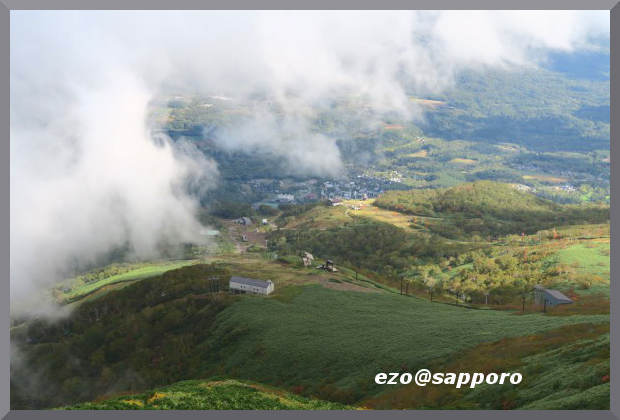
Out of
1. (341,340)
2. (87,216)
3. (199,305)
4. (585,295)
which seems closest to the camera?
(341,340)

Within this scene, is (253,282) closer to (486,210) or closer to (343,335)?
(343,335)

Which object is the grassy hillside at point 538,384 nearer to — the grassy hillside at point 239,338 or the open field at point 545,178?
the grassy hillside at point 239,338

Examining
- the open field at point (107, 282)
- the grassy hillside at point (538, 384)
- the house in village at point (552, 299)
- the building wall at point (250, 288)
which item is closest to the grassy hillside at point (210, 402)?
the grassy hillside at point (538, 384)

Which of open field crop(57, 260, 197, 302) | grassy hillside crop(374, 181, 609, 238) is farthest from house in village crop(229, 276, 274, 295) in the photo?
grassy hillside crop(374, 181, 609, 238)

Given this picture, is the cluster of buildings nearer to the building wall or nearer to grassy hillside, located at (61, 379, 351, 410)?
the building wall

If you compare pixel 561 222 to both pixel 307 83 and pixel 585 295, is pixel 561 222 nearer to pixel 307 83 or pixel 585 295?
pixel 585 295

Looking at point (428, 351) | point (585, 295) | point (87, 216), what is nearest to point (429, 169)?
point (87, 216)

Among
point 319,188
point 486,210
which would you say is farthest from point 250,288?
point 319,188

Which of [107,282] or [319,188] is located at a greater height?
[319,188]
